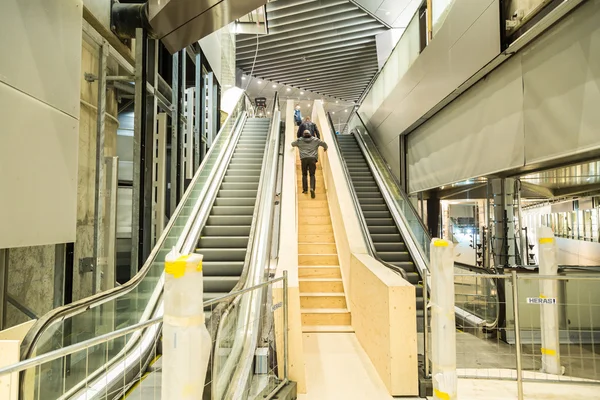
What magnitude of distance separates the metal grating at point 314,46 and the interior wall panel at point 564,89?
9876 mm

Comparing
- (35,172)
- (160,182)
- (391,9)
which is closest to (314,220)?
(160,182)

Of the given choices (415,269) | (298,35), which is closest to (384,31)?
(298,35)

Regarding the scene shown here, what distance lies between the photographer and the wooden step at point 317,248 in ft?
20.9

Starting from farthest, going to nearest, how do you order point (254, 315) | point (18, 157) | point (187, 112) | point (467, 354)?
1. point (187, 112)
2. point (467, 354)
3. point (254, 315)
4. point (18, 157)

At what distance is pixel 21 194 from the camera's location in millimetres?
3098

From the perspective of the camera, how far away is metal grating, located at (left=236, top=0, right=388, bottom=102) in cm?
1308

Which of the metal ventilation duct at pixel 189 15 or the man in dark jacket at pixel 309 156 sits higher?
the metal ventilation duct at pixel 189 15

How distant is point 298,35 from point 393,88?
686 cm

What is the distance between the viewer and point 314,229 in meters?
6.98

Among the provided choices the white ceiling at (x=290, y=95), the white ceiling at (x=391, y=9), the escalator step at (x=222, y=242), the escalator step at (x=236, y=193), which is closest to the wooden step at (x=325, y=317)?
the escalator step at (x=222, y=242)

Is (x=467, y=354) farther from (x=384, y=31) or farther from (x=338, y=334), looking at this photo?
(x=384, y=31)

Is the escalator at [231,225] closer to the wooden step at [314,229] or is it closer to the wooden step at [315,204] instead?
the wooden step at [314,229]

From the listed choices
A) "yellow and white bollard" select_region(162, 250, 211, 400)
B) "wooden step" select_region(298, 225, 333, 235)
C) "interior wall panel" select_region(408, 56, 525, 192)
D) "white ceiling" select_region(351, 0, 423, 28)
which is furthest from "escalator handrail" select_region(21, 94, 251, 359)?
"white ceiling" select_region(351, 0, 423, 28)

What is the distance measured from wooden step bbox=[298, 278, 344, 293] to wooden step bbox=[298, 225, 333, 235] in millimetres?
1420
